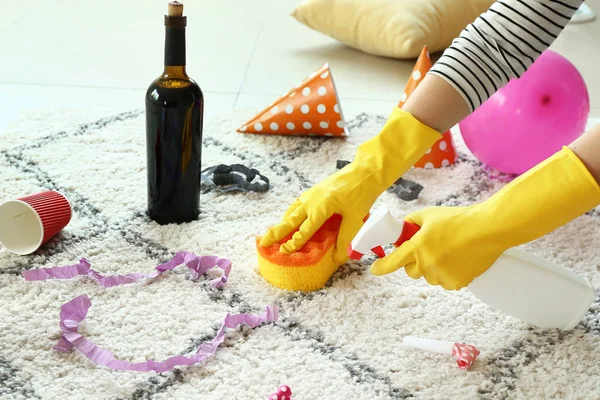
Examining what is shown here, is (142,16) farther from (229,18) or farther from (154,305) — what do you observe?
(154,305)

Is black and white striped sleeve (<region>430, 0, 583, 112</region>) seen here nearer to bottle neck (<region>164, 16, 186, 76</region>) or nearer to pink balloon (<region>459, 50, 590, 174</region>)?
pink balloon (<region>459, 50, 590, 174</region>)

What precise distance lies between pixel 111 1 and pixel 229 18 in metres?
0.44

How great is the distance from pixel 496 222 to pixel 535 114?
Result: 0.50m

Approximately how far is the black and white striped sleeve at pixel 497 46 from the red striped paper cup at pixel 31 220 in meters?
0.62

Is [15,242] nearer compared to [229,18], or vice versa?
[15,242]

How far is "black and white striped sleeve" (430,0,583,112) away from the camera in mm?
1101

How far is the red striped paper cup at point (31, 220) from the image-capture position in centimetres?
114

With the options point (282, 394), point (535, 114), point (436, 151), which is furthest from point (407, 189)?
point (282, 394)

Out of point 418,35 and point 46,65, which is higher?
point 418,35

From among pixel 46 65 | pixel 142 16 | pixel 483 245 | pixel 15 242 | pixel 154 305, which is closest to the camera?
pixel 483 245

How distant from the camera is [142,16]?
2.46m

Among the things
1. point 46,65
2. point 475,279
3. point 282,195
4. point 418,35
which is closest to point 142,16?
point 46,65

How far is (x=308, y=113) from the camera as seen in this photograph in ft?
5.10

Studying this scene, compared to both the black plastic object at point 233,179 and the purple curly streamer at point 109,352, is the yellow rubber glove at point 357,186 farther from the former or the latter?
the black plastic object at point 233,179
